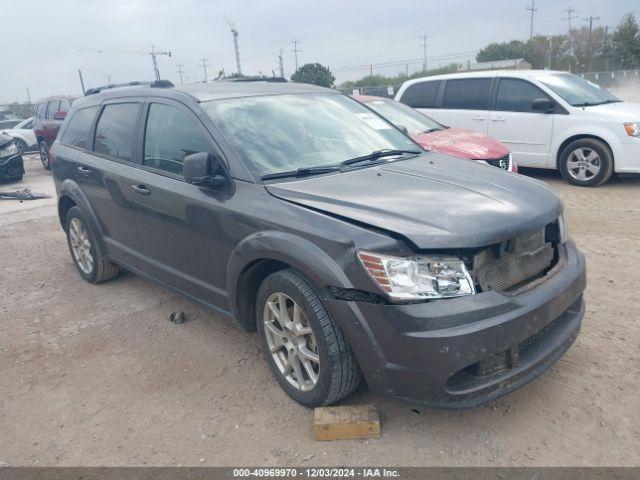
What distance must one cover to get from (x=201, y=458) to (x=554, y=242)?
89.9 inches

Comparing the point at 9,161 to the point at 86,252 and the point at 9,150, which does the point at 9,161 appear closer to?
the point at 9,150

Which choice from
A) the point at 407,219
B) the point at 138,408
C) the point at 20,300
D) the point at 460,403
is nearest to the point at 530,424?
the point at 460,403

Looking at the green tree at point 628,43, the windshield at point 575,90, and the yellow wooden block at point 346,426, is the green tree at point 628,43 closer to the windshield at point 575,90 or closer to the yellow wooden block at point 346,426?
the windshield at point 575,90

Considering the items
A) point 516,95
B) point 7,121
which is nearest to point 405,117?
point 516,95

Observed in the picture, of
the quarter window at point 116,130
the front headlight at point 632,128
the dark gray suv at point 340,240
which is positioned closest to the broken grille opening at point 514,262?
the dark gray suv at point 340,240

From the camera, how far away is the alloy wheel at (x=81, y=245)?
5117 mm

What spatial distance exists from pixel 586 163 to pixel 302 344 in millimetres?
6882

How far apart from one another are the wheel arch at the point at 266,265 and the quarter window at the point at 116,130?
5.34 ft

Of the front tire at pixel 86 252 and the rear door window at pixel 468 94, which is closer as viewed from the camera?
the front tire at pixel 86 252

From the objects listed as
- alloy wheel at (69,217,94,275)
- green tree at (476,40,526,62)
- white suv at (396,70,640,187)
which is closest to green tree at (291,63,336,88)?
green tree at (476,40,526,62)

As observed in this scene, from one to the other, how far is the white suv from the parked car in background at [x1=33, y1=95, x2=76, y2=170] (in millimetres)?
9683

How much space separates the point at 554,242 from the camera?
3098 mm

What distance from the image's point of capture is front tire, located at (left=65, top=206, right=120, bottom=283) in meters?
4.97

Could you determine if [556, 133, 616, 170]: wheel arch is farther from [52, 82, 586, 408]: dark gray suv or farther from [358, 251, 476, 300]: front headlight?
[358, 251, 476, 300]: front headlight
